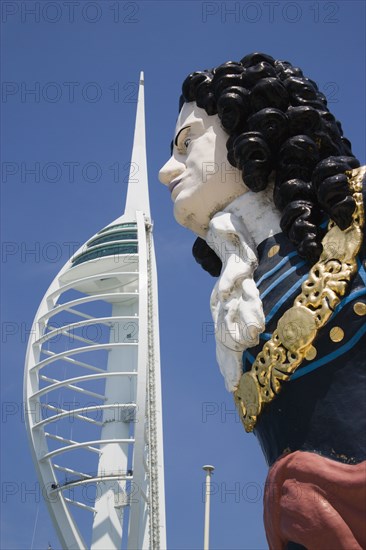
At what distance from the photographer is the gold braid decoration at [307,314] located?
332cm

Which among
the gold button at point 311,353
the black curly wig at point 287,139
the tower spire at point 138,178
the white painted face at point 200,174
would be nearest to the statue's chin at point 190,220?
the white painted face at point 200,174

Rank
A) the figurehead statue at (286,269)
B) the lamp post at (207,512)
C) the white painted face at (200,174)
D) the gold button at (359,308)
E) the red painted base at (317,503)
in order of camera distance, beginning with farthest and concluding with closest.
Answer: the lamp post at (207,512)
the white painted face at (200,174)
the gold button at (359,308)
the figurehead statue at (286,269)
the red painted base at (317,503)

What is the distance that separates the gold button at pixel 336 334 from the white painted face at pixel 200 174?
3.26 feet

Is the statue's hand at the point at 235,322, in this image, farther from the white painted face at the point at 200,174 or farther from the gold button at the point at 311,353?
the white painted face at the point at 200,174

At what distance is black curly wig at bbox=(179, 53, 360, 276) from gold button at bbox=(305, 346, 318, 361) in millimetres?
410

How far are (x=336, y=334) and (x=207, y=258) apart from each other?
3.91 feet

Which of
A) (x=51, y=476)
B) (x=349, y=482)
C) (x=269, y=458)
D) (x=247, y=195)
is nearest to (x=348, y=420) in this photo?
(x=349, y=482)

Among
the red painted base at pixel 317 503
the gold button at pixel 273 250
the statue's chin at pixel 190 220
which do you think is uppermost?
the statue's chin at pixel 190 220

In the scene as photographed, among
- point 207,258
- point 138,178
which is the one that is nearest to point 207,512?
point 207,258

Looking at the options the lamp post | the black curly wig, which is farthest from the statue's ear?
the lamp post

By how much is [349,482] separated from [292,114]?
1705 millimetres

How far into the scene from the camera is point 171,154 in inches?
175

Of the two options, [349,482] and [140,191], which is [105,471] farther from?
[349,482]

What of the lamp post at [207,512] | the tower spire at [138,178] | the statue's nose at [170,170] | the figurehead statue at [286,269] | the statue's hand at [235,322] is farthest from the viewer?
the tower spire at [138,178]
